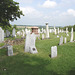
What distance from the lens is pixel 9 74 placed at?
5.88 metres

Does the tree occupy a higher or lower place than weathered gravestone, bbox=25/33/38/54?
higher

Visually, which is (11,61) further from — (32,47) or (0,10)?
(0,10)

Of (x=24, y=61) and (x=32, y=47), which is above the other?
(x=32, y=47)

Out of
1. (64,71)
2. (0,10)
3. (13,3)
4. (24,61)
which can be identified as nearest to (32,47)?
(24,61)

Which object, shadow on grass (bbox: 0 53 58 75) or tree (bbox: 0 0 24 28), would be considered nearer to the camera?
shadow on grass (bbox: 0 53 58 75)

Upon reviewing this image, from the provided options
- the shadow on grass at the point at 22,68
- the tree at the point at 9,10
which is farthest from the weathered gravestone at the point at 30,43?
the tree at the point at 9,10

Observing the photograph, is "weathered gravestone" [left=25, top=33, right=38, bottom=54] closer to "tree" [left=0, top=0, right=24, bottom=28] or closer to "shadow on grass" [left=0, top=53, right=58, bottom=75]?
"shadow on grass" [left=0, top=53, right=58, bottom=75]

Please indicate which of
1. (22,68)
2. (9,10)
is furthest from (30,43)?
(9,10)

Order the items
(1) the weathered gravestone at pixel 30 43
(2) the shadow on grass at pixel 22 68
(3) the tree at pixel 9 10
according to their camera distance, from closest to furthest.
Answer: (2) the shadow on grass at pixel 22 68 < (1) the weathered gravestone at pixel 30 43 < (3) the tree at pixel 9 10

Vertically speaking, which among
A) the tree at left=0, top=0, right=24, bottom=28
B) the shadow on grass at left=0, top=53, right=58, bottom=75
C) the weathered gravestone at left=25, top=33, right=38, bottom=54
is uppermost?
the tree at left=0, top=0, right=24, bottom=28

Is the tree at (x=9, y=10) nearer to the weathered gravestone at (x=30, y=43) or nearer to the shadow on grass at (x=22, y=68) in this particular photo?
the weathered gravestone at (x=30, y=43)

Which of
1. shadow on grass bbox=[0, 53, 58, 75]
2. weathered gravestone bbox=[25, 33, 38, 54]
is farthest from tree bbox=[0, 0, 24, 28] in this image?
shadow on grass bbox=[0, 53, 58, 75]

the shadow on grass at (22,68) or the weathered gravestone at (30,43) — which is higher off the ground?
the weathered gravestone at (30,43)

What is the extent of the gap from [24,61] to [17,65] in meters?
0.87
